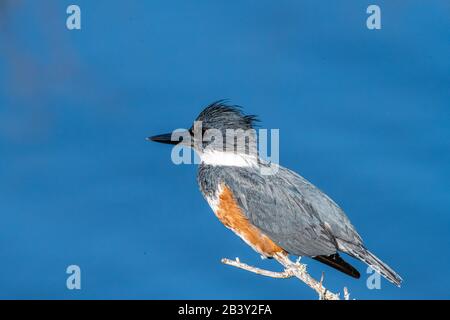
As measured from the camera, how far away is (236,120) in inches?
176

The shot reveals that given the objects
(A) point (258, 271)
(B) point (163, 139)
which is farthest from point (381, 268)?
(B) point (163, 139)

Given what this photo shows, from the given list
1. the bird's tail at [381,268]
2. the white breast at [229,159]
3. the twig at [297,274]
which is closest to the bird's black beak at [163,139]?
the white breast at [229,159]

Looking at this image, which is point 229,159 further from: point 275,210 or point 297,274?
point 297,274

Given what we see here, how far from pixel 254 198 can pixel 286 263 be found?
46 centimetres

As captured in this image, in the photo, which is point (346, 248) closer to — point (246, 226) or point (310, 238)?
point (310, 238)

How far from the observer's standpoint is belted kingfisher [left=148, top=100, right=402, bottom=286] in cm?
444

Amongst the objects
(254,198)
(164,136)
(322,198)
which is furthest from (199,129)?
(322,198)

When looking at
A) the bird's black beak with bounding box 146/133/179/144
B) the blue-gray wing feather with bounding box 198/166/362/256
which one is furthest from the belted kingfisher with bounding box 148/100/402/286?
the bird's black beak with bounding box 146/133/179/144

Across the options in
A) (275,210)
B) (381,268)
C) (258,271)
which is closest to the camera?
(258,271)

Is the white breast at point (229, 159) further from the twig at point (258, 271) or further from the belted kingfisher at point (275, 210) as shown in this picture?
the twig at point (258, 271)

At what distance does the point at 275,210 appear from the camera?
446cm

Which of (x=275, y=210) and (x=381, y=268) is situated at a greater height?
(x=275, y=210)

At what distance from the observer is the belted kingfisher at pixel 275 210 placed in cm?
444

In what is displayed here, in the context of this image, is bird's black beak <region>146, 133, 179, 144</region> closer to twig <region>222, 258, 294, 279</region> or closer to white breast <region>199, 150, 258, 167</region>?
white breast <region>199, 150, 258, 167</region>
